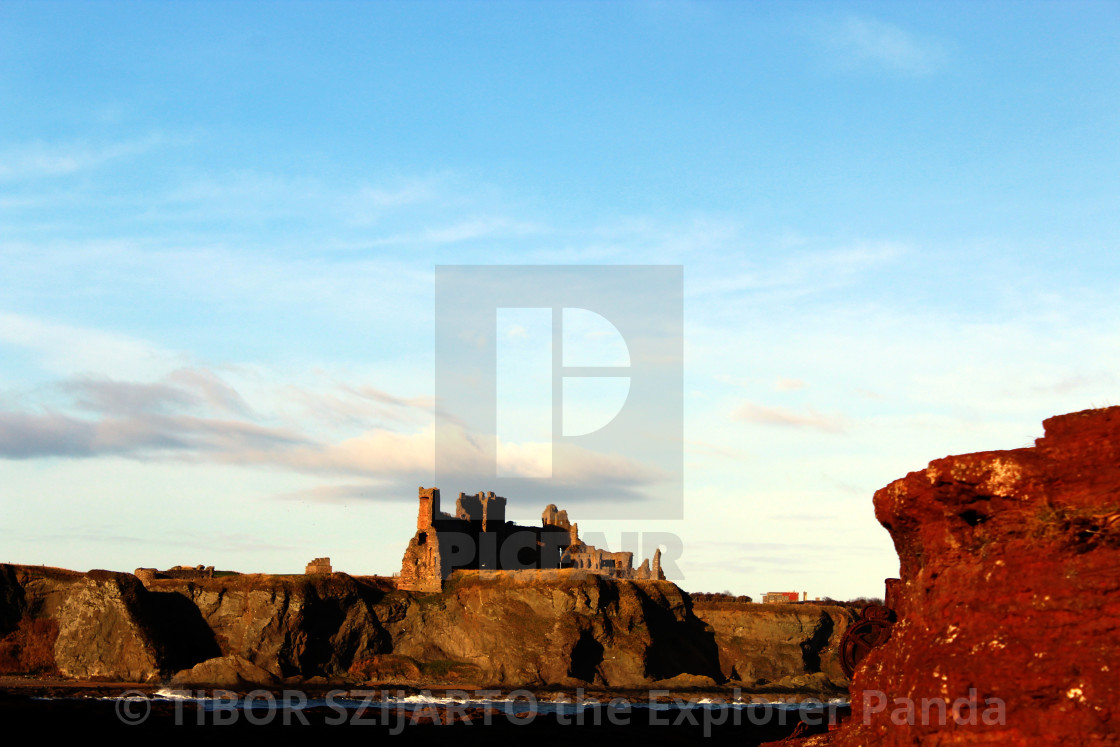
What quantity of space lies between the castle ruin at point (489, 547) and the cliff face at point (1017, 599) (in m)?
80.4

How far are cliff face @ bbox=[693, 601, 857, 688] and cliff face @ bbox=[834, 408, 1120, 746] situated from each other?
82.8m

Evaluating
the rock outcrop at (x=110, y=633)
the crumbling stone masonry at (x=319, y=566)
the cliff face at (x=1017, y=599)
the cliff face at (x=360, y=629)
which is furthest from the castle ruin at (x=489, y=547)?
the cliff face at (x=1017, y=599)

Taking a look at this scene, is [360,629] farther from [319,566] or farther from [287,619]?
[319,566]

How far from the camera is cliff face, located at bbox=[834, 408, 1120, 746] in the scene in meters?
13.8

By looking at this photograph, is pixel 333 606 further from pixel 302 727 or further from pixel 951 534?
pixel 951 534

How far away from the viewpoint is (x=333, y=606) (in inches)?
3428

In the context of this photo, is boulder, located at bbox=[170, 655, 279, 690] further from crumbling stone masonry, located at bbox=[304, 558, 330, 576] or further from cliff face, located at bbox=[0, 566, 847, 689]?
crumbling stone masonry, located at bbox=[304, 558, 330, 576]

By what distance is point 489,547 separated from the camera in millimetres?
102750

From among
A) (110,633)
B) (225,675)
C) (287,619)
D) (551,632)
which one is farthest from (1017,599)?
(110,633)

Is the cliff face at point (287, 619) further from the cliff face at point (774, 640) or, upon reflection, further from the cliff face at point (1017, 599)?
the cliff face at point (1017, 599)

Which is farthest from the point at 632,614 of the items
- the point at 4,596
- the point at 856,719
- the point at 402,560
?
the point at 856,719

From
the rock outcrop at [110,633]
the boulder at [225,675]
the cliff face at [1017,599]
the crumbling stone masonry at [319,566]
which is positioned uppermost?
the cliff face at [1017,599]

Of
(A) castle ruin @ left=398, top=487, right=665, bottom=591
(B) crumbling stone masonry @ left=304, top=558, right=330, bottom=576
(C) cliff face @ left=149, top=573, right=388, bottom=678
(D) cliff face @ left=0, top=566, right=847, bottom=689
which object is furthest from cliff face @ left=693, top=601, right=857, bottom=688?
(B) crumbling stone masonry @ left=304, top=558, right=330, bottom=576

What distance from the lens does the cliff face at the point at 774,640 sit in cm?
9594
